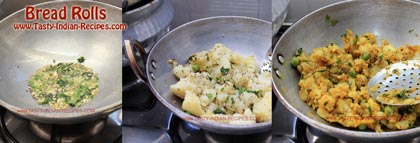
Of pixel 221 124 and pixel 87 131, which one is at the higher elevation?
pixel 221 124

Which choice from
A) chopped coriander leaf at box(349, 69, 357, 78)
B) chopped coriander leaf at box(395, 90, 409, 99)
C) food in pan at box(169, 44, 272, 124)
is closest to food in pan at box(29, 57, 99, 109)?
food in pan at box(169, 44, 272, 124)

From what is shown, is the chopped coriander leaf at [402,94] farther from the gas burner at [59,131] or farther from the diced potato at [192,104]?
the gas burner at [59,131]

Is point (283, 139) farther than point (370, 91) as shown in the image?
Yes

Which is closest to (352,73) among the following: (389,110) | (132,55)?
(389,110)

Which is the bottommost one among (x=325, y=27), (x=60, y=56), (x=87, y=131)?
(x=87, y=131)

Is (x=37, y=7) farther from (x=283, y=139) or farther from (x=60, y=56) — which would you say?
(x=283, y=139)

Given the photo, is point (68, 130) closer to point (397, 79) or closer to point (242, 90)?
point (242, 90)

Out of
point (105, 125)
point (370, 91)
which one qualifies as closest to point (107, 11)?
point (105, 125)
